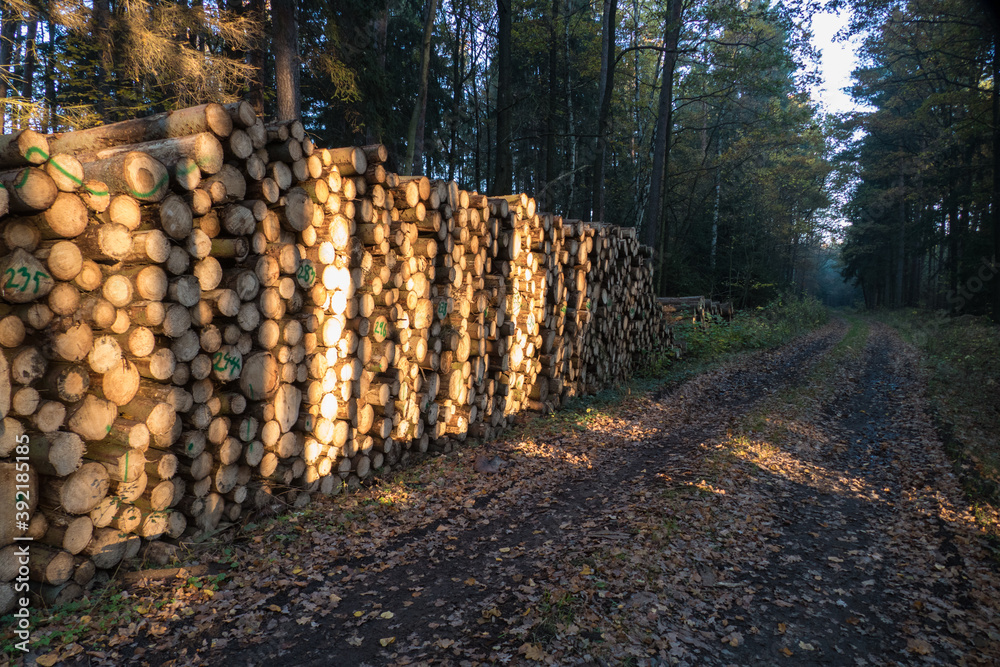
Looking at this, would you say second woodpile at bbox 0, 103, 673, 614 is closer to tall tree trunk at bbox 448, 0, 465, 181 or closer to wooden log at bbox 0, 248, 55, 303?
wooden log at bbox 0, 248, 55, 303

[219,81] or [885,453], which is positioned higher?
[219,81]

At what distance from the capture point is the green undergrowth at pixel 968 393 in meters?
5.91

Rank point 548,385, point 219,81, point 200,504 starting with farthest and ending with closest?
point 219,81 < point 548,385 < point 200,504

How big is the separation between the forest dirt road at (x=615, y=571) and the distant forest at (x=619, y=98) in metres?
7.38

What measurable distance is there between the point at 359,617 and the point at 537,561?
4.51 ft

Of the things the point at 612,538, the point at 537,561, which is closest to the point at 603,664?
the point at 537,561

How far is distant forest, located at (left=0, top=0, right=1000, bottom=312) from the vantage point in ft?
31.6

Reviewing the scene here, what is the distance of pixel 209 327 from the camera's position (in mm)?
3771

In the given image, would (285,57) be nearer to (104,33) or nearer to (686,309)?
(104,33)

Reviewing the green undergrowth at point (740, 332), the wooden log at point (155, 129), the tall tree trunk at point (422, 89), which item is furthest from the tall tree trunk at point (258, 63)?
the green undergrowth at point (740, 332)

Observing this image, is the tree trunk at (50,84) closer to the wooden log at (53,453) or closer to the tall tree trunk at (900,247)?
the wooden log at (53,453)

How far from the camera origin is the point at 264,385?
162 inches

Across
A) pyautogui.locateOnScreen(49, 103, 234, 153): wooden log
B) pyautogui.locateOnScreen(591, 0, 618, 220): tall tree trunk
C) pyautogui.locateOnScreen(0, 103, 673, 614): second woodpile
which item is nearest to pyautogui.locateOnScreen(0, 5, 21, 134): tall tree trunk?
pyautogui.locateOnScreen(49, 103, 234, 153): wooden log

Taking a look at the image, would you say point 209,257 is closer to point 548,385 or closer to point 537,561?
point 537,561
